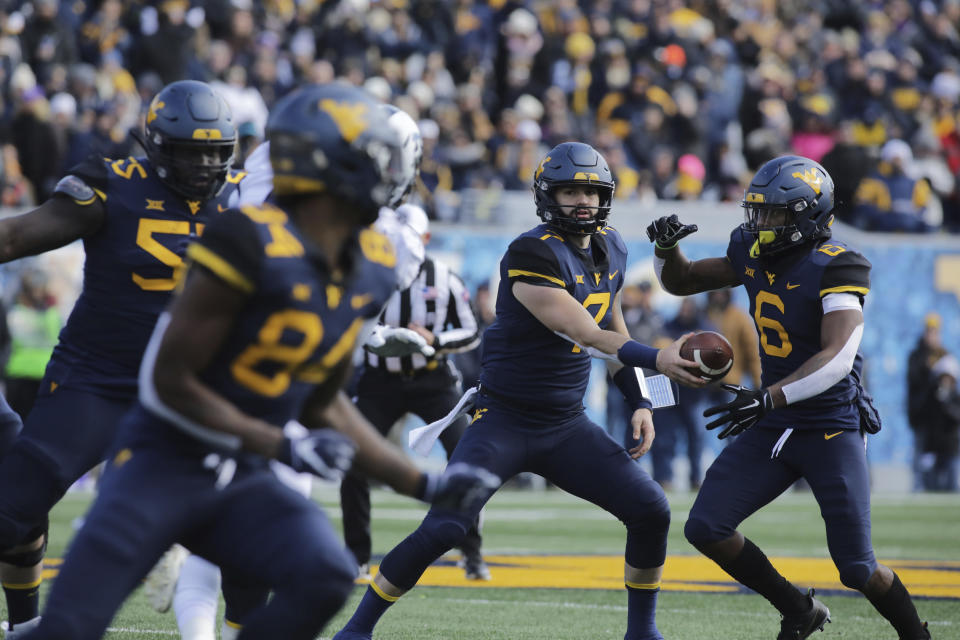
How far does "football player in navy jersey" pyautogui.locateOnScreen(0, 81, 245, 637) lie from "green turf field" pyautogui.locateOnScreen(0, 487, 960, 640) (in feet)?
3.93

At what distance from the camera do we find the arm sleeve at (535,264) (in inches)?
200

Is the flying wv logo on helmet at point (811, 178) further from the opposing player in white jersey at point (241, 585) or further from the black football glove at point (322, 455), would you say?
the black football glove at point (322, 455)

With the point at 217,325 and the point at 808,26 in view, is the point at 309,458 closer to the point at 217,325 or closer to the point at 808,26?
the point at 217,325

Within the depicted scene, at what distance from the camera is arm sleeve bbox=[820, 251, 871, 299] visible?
17.0 feet

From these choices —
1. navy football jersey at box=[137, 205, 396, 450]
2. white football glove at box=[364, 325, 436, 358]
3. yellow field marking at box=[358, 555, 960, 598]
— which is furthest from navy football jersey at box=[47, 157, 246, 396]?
yellow field marking at box=[358, 555, 960, 598]

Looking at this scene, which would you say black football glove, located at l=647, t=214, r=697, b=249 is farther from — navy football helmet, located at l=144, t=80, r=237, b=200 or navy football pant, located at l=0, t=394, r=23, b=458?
navy football pant, located at l=0, t=394, r=23, b=458

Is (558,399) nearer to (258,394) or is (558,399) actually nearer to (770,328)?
(770,328)

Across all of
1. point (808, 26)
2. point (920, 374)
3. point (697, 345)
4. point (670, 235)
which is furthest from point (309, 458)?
point (808, 26)

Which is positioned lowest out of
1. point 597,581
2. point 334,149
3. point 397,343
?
point 597,581

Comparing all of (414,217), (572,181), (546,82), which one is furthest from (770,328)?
(546,82)

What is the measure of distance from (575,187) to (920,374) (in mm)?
10416

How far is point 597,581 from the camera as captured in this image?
7.48 metres

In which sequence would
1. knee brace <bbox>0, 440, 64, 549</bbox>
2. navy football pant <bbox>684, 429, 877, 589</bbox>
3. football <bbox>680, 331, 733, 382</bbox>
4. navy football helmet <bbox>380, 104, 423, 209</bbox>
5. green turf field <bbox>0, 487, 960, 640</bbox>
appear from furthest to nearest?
green turf field <bbox>0, 487, 960, 640</bbox> → navy football pant <bbox>684, 429, 877, 589</bbox> → football <bbox>680, 331, 733, 382</bbox> → knee brace <bbox>0, 440, 64, 549</bbox> → navy football helmet <bbox>380, 104, 423, 209</bbox>

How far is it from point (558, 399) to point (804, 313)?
3.32ft
